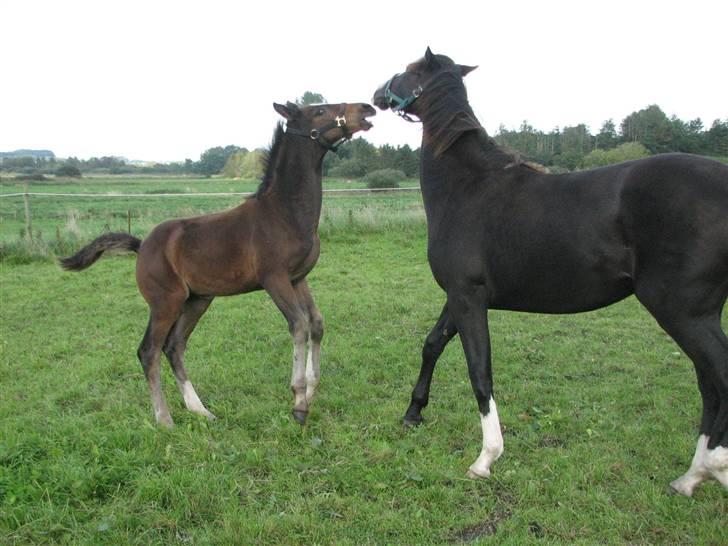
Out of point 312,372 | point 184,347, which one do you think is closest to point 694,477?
point 312,372

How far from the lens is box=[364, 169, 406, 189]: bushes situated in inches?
962

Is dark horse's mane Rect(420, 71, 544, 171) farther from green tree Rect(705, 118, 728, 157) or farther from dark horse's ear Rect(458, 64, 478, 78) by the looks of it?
green tree Rect(705, 118, 728, 157)

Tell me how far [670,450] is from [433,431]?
1.60 meters

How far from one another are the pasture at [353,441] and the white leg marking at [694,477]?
0.34ft

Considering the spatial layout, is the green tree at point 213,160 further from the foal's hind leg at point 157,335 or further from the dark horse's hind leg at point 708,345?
the dark horse's hind leg at point 708,345

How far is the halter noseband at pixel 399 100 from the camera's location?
4.23 m

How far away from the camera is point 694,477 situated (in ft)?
11.1

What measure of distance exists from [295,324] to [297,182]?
1.16m

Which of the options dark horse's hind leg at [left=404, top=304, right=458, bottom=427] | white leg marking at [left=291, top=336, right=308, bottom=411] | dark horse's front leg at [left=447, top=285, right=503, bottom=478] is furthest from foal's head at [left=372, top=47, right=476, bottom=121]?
white leg marking at [left=291, top=336, right=308, bottom=411]

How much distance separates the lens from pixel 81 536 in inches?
122

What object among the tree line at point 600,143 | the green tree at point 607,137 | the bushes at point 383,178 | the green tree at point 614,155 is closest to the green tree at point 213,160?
the bushes at point 383,178

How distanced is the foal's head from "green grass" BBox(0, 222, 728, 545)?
7.87ft

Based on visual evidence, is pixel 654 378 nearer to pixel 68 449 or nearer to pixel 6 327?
pixel 68 449

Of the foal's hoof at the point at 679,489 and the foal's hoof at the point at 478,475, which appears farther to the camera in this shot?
the foal's hoof at the point at 478,475
